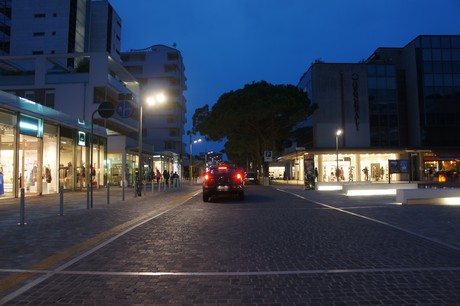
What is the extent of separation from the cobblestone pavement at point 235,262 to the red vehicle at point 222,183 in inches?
321

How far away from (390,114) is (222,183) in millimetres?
41283

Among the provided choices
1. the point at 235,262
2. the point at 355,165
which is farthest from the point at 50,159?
the point at 355,165

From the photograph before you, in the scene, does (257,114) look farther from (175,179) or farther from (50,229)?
(50,229)

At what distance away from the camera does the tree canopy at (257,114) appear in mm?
41375

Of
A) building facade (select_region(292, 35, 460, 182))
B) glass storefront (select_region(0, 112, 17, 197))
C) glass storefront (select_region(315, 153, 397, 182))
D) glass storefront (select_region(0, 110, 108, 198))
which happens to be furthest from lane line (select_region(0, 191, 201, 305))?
glass storefront (select_region(315, 153, 397, 182))

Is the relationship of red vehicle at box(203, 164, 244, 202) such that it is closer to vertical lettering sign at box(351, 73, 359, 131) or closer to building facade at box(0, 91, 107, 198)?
building facade at box(0, 91, 107, 198)

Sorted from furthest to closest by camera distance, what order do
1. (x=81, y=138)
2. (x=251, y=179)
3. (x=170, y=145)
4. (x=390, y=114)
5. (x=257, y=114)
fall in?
(x=170, y=145), (x=390, y=114), (x=251, y=179), (x=257, y=114), (x=81, y=138)

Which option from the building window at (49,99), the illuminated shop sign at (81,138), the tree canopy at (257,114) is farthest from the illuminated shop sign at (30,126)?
the tree canopy at (257,114)

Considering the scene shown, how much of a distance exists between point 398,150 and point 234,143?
2088cm

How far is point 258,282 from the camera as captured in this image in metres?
5.17

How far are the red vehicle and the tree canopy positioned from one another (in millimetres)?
21184

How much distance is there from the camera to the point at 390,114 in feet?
177

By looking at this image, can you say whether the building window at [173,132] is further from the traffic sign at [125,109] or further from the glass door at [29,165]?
the traffic sign at [125,109]

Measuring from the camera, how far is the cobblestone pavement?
4.61m
